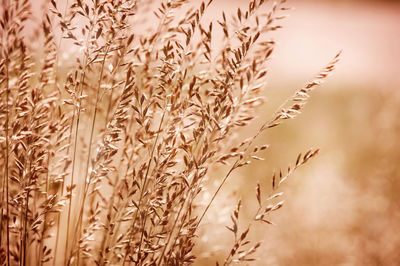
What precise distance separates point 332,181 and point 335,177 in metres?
0.08

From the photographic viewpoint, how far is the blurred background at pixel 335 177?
126 inches

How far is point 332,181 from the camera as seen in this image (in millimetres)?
3443

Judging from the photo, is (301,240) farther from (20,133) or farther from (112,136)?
(20,133)

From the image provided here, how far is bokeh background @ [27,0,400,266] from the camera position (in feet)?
10.4

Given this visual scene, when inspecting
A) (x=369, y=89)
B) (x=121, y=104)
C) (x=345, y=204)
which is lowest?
(x=121, y=104)

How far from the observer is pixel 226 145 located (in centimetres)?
198

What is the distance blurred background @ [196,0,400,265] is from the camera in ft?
10.5

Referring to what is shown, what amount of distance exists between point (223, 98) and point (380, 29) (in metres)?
12.9

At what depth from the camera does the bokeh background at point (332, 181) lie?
3.16 m

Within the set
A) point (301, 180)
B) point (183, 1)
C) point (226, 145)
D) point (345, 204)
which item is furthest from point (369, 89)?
point (183, 1)

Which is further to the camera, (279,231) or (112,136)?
(279,231)

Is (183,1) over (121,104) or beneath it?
over

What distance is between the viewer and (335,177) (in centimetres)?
350

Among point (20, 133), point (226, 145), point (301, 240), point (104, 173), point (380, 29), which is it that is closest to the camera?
point (20, 133)
